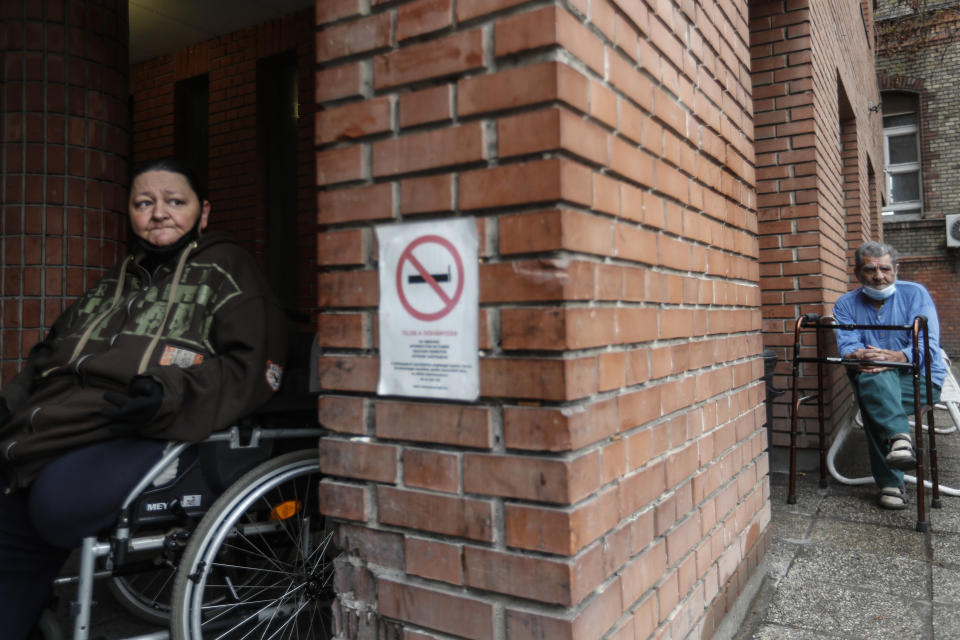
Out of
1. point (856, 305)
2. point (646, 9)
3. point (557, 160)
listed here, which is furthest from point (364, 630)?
point (856, 305)

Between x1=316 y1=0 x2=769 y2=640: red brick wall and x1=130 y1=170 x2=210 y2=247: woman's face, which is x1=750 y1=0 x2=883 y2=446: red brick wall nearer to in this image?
x1=316 y1=0 x2=769 y2=640: red brick wall

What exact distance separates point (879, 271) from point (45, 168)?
15.2ft

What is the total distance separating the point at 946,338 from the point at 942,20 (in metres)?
6.86

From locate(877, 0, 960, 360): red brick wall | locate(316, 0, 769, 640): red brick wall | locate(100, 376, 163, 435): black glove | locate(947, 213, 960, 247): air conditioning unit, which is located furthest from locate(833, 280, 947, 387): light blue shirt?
locate(877, 0, 960, 360): red brick wall

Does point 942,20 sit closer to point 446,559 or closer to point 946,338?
point 946,338

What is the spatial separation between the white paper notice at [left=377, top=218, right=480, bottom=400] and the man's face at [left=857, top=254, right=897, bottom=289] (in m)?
3.72

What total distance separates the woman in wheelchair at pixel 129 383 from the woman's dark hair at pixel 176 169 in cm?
2

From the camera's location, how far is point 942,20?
14336 mm

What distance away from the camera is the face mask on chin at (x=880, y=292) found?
413 cm

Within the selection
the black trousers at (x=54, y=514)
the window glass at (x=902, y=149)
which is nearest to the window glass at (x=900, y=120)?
the window glass at (x=902, y=149)

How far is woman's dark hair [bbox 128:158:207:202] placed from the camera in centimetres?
228

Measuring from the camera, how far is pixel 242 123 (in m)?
6.00

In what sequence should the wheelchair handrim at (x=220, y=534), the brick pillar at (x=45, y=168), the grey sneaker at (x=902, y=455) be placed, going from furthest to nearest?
the grey sneaker at (x=902, y=455) → the brick pillar at (x=45, y=168) → the wheelchair handrim at (x=220, y=534)

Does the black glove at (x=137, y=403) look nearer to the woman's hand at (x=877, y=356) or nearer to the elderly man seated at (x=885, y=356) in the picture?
the elderly man seated at (x=885, y=356)
